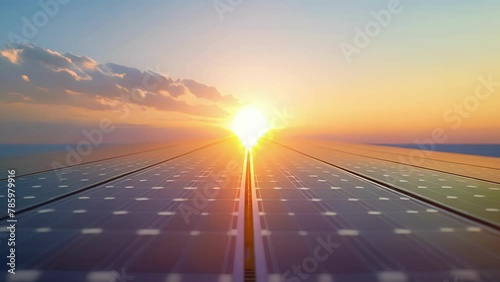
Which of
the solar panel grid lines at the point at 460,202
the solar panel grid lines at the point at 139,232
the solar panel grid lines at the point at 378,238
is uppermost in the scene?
the solar panel grid lines at the point at 460,202

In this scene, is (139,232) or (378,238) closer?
(378,238)

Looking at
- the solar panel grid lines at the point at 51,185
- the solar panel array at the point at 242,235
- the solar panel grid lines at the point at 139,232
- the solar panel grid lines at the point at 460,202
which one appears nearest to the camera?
the solar panel array at the point at 242,235

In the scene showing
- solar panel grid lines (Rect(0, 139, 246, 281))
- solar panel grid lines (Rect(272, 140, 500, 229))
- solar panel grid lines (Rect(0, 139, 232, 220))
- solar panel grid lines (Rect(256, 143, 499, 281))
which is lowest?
solar panel grid lines (Rect(0, 139, 232, 220))

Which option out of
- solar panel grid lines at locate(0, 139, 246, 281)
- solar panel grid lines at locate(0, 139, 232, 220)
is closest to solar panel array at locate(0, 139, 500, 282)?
solar panel grid lines at locate(0, 139, 246, 281)

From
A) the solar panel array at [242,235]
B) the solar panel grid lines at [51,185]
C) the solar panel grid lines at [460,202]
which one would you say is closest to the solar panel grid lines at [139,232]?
the solar panel array at [242,235]

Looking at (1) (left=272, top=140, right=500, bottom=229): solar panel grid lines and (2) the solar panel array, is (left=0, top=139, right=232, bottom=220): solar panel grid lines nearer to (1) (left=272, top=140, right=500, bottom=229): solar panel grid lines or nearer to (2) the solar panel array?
(2) the solar panel array

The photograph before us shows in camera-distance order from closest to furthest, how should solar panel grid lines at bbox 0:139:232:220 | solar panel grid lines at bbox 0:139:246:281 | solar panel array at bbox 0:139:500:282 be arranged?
solar panel array at bbox 0:139:500:282 < solar panel grid lines at bbox 0:139:246:281 < solar panel grid lines at bbox 0:139:232:220

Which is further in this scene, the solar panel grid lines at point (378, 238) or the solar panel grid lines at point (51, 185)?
the solar panel grid lines at point (51, 185)

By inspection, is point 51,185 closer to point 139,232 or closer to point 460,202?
point 139,232

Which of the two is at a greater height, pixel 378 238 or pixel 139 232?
pixel 378 238

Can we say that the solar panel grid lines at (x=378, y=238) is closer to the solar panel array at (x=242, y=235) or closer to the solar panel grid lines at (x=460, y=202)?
the solar panel array at (x=242, y=235)

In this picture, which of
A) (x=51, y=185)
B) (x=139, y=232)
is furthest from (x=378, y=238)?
(x=51, y=185)

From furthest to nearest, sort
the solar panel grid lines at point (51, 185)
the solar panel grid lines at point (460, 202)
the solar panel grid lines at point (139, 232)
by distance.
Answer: the solar panel grid lines at point (51, 185)
the solar panel grid lines at point (460, 202)
the solar panel grid lines at point (139, 232)

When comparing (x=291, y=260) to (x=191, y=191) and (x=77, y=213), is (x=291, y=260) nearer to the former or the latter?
(x=77, y=213)
